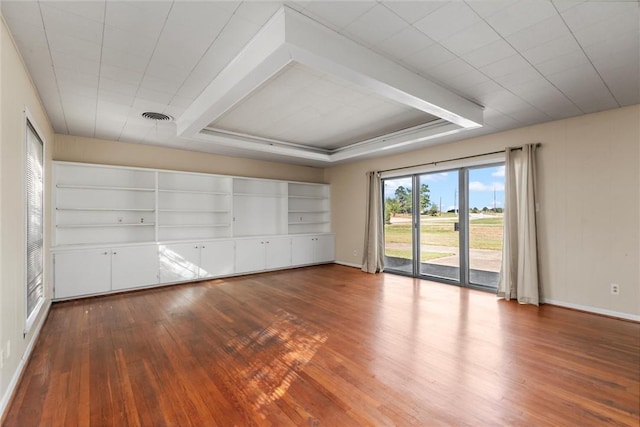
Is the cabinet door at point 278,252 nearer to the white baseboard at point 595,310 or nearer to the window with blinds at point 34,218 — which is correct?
the window with blinds at point 34,218

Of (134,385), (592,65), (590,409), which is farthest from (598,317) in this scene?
(134,385)

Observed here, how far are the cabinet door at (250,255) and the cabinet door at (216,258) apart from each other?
0.48ft

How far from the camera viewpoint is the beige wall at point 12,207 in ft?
6.46

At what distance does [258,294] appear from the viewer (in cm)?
475

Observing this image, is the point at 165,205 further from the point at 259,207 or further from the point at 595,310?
the point at 595,310

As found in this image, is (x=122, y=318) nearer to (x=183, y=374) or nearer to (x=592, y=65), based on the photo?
(x=183, y=374)

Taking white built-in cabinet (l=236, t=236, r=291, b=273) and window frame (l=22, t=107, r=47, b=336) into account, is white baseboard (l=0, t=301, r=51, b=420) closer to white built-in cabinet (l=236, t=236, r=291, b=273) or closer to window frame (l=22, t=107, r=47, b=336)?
window frame (l=22, t=107, r=47, b=336)

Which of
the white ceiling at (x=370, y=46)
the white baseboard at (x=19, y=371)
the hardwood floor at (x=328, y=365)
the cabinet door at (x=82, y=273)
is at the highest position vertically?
the white ceiling at (x=370, y=46)

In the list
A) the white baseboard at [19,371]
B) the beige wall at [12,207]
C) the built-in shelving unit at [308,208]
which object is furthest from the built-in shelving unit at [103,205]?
the built-in shelving unit at [308,208]

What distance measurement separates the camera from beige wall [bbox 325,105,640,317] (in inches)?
141

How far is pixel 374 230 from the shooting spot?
651 cm

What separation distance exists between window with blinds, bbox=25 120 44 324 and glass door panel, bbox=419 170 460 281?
18.6ft

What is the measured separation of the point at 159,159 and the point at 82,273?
7.55 ft

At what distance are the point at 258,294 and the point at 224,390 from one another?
103 inches
